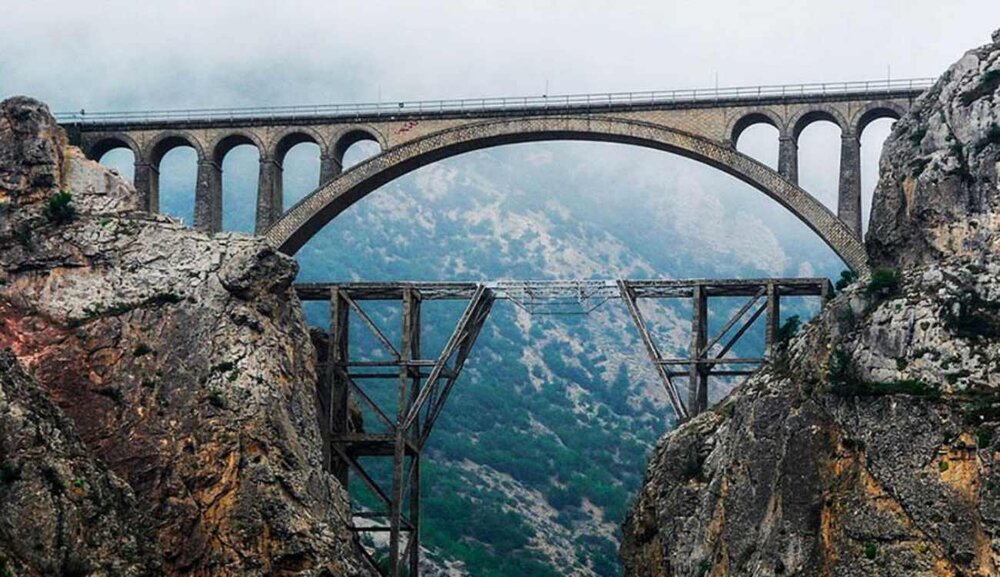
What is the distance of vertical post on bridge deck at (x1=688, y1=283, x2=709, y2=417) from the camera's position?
247 feet

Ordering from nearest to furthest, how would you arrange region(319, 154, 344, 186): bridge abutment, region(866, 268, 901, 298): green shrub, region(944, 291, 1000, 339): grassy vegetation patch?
region(944, 291, 1000, 339): grassy vegetation patch, region(866, 268, 901, 298): green shrub, region(319, 154, 344, 186): bridge abutment

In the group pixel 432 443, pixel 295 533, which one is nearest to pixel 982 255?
A: pixel 295 533

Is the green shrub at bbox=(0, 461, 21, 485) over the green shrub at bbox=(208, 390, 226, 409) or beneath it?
beneath

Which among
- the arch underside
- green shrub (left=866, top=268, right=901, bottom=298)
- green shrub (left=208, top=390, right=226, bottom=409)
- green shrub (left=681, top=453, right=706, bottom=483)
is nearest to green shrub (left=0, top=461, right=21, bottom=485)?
green shrub (left=208, top=390, right=226, bottom=409)

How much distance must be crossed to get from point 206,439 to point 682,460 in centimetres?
1822

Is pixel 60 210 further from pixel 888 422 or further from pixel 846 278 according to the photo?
pixel 888 422

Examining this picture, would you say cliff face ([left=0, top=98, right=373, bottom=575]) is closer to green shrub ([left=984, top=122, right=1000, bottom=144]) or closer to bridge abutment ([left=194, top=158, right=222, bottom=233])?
bridge abutment ([left=194, top=158, right=222, bottom=233])

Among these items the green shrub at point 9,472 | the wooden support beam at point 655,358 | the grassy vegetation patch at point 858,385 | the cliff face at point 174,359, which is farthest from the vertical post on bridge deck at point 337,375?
the grassy vegetation patch at point 858,385

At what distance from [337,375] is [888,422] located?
26.3m

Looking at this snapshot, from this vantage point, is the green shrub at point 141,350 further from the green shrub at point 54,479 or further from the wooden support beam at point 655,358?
the wooden support beam at point 655,358

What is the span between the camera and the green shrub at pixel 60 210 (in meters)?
75.2

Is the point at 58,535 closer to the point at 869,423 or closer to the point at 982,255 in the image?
the point at 869,423

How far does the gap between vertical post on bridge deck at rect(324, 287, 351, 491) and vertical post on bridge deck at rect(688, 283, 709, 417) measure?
14.7 meters

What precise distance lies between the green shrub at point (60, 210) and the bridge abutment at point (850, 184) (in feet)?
104
